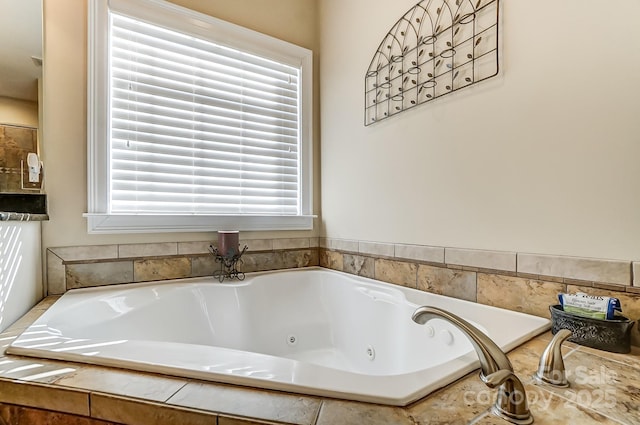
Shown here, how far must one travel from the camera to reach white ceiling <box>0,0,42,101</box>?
1253 millimetres

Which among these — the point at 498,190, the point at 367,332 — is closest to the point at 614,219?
the point at 498,190

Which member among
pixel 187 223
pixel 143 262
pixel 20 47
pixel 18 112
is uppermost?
pixel 20 47

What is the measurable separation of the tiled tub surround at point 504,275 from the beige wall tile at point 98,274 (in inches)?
53.0

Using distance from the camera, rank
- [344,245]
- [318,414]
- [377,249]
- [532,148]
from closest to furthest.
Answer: [318,414]
[532,148]
[377,249]
[344,245]

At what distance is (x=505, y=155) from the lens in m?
1.17

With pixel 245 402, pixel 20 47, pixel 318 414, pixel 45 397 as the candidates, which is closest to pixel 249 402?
pixel 245 402

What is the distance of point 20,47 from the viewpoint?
132 centimetres

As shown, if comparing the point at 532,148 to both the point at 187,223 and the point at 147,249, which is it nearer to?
the point at 187,223

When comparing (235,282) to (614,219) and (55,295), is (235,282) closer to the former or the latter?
(55,295)

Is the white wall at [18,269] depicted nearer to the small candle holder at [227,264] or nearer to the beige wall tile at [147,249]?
the beige wall tile at [147,249]

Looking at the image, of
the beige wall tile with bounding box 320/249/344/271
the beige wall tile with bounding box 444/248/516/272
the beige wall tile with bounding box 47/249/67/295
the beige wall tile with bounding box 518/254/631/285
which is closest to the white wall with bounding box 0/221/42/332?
the beige wall tile with bounding box 47/249/67/295

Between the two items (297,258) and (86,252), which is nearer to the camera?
(86,252)

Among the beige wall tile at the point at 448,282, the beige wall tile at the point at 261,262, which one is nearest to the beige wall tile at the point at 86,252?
the beige wall tile at the point at 261,262

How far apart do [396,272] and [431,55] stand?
110 centimetres
